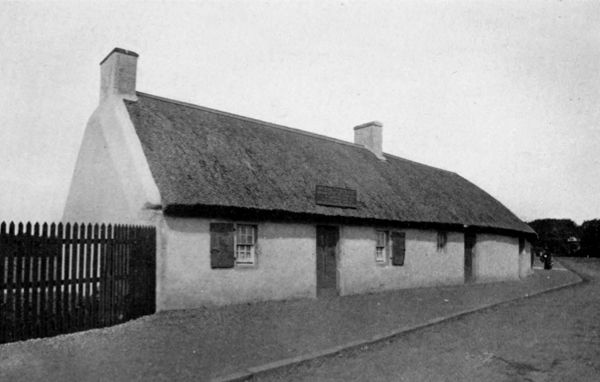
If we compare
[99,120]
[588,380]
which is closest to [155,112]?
[99,120]

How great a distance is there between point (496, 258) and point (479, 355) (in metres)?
16.9

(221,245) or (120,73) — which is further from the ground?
(120,73)

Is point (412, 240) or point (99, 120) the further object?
point (412, 240)

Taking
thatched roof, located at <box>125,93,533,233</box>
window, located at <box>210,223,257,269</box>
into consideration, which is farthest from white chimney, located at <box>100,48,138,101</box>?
window, located at <box>210,223,257,269</box>

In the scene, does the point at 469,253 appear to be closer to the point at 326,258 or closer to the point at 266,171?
the point at 326,258

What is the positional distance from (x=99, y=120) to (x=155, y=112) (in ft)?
5.62

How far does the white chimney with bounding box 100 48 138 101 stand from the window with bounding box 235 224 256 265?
16.3 ft

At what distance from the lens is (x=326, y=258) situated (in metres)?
14.5

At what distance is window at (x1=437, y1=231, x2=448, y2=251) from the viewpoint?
1936 centimetres

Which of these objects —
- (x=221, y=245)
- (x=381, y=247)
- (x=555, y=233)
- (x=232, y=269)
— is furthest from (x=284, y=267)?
(x=555, y=233)

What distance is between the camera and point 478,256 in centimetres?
2148

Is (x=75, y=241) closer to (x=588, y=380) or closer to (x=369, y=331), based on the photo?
(x=369, y=331)

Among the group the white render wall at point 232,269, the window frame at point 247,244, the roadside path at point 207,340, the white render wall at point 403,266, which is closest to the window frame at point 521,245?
the white render wall at point 403,266

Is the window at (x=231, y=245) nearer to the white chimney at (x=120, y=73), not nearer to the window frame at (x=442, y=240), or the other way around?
the white chimney at (x=120, y=73)
